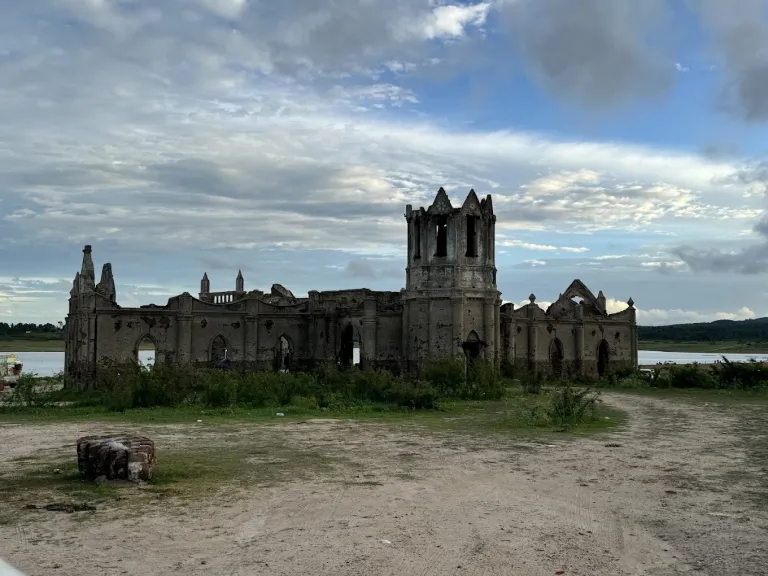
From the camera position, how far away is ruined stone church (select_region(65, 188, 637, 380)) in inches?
1123

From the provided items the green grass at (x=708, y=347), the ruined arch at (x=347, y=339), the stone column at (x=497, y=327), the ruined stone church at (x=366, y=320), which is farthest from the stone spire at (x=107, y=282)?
the green grass at (x=708, y=347)

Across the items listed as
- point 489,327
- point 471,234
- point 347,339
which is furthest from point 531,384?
point 347,339

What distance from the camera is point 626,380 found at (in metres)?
31.4

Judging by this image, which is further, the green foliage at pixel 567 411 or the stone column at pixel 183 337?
the stone column at pixel 183 337

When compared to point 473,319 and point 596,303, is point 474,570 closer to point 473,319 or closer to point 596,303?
point 473,319

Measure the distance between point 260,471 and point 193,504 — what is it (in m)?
2.17

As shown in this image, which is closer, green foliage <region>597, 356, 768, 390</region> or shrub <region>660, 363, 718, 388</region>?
green foliage <region>597, 356, 768, 390</region>

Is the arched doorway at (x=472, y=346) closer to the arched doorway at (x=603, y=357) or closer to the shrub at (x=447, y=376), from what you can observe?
the shrub at (x=447, y=376)

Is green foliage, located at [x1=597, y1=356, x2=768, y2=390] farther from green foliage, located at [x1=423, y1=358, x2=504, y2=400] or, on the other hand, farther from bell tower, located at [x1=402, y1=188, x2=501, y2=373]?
green foliage, located at [x1=423, y1=358, x2=504, y2=400]

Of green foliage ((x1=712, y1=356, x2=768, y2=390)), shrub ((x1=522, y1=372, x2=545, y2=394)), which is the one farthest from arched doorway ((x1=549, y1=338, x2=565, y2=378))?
green foliage ((x1=712, y1=356, x2=768, y2=390))

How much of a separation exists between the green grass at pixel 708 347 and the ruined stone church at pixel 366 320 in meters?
76.6

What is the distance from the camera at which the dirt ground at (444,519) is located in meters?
6.62

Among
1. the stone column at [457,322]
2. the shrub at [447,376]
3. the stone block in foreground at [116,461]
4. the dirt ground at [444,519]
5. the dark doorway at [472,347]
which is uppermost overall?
the stone column at [457,322]

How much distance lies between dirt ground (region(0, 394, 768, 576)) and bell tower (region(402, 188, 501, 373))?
16.2 metres
